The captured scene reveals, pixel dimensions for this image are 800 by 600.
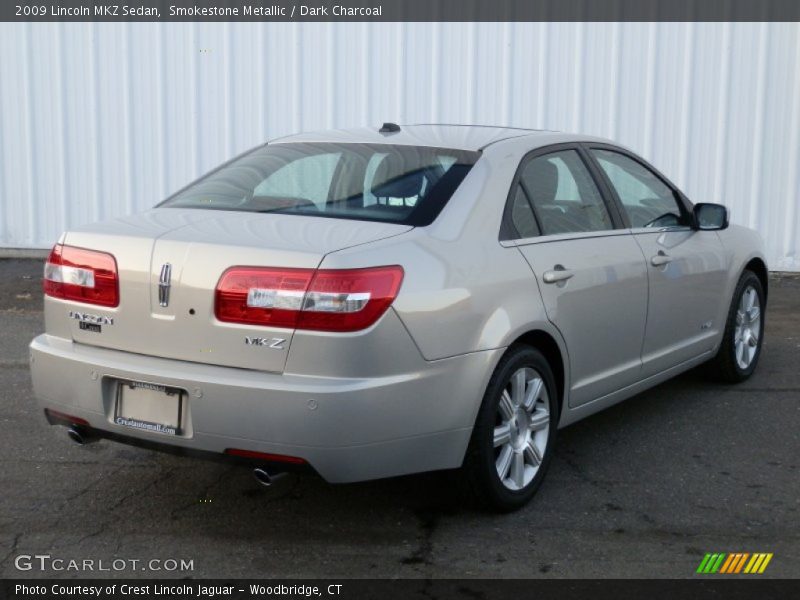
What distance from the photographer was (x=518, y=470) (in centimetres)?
434

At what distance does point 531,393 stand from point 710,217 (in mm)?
1948

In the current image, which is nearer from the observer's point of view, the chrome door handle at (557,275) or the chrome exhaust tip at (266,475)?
the chrome exhaust tip at (266,475)

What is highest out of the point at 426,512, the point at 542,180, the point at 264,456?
the point at 542,180

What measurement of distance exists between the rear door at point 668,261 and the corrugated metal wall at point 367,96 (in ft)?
15.6

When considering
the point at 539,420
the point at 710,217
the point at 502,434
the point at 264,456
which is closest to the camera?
the point at 264,456

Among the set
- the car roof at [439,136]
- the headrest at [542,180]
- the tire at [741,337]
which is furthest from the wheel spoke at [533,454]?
the tire at [741,337]

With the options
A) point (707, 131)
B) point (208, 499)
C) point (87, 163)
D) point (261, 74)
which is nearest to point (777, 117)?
point (707, 131)

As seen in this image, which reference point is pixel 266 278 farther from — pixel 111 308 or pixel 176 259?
pixel 111 308

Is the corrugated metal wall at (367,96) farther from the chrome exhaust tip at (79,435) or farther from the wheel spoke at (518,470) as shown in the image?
the chrome exhaust tip at (79,435)

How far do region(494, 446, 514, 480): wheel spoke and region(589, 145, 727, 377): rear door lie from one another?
3.99 ft

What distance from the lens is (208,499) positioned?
4477mm

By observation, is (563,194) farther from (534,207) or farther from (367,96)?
(367,96)

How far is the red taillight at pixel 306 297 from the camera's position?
361 centimetres
